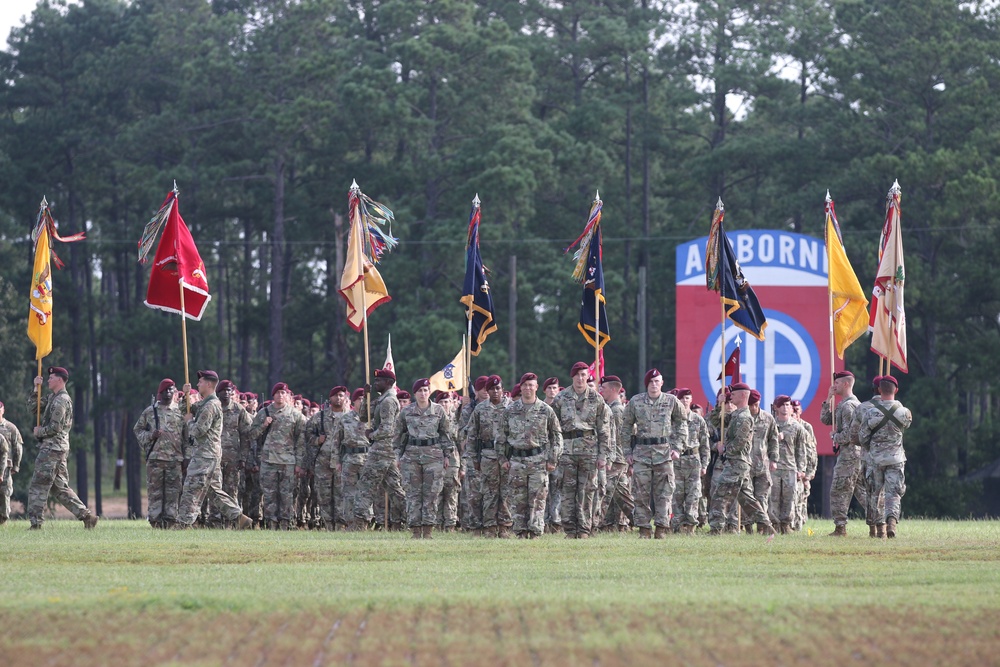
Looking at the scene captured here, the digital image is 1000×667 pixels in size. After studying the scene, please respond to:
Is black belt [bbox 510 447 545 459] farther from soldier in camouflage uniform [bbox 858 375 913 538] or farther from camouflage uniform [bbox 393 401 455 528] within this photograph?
soldier in camouflage uniform [bbox 858 375 913 538]

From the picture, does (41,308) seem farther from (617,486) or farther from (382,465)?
(617,486)

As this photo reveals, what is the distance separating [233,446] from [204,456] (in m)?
2.38

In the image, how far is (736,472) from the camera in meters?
19.5

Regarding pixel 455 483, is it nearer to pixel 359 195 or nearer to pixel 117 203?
pixel 359 195

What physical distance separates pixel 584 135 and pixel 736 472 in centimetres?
3842

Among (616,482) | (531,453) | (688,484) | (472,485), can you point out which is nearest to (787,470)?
(688,484)

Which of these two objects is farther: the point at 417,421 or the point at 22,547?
the point at 417,421

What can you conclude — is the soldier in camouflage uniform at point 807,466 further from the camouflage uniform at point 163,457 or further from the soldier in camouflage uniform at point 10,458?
the soldier in camouflage uniform at point 10,458

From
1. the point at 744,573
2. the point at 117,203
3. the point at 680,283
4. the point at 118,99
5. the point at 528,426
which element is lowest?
the point at 744,573

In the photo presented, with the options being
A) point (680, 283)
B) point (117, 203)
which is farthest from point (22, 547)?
point (117, 203)

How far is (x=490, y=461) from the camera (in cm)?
1922

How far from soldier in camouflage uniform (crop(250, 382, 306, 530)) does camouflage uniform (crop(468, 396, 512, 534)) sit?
3.35m

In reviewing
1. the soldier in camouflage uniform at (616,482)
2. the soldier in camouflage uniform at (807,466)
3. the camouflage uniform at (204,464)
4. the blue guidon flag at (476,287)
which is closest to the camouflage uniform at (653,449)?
the soldier in camouflage uniform at (616,482)

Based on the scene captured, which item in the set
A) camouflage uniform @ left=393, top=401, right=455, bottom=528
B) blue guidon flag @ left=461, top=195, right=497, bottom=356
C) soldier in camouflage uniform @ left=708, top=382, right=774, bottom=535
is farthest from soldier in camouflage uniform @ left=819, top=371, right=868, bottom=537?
blue guidon flag @ left=461, top=195, right=497, bottom=356
